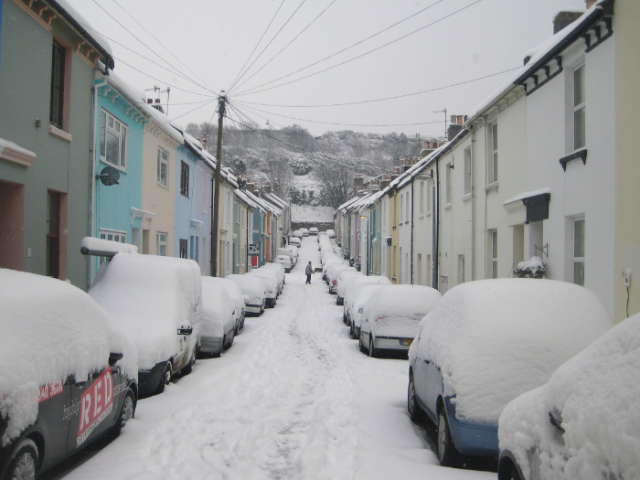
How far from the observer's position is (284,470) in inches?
211

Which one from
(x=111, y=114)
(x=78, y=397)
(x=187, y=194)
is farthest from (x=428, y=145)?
(x=78, y=397)

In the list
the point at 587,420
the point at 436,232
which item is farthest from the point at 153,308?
the point at 436,232

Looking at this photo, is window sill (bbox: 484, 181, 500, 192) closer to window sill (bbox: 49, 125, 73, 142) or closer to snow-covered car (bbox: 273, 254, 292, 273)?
window sill (bbox: 49, 125, 73, 142)

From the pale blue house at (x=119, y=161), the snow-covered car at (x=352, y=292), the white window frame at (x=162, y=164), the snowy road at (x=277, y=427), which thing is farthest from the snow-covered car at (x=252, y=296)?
the snowy road at (x=277, y=427)

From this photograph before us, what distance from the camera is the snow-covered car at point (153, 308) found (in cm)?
834

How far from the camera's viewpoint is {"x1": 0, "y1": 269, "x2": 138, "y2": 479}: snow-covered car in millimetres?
3879

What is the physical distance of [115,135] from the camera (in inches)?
571

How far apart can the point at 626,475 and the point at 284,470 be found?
11.6 feet

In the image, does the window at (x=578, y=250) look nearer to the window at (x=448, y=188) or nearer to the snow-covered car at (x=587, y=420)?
the snow-covered car at (x=587, y=420)

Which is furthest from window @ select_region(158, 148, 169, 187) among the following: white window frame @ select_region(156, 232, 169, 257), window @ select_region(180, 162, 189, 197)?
window @ select_region(180, 162, 189, 197)

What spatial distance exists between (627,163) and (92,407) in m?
7.55

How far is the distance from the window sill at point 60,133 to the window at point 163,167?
25.2ft

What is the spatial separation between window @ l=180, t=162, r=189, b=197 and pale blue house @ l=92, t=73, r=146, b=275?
5574mm

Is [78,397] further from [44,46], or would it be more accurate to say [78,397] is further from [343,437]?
[44,46]
